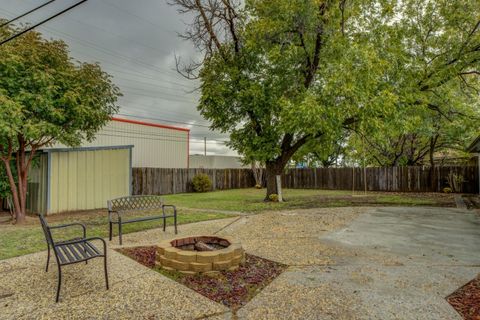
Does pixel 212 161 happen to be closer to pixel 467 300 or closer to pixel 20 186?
pixel 20 186

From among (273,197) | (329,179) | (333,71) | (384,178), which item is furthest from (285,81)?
(329,179)

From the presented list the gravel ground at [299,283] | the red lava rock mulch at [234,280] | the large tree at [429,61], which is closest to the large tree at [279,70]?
the large tree at [429,61]

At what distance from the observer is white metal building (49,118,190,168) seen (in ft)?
66.4

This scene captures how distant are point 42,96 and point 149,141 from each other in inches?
575

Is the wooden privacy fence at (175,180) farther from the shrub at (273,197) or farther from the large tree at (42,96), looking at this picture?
the large tree at (42,96)

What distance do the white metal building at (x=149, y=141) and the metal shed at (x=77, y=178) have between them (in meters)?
8.29

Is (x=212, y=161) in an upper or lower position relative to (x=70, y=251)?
upper

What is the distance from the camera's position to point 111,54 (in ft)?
63.3

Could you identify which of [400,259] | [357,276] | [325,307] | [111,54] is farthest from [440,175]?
→ [111,54]

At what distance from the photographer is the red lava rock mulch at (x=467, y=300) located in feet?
9.91

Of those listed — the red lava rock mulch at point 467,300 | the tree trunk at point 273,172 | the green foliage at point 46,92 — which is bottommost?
the red lava rock mulch at point 467,300

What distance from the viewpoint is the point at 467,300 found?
3328mm

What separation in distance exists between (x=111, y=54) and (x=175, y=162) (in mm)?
8663

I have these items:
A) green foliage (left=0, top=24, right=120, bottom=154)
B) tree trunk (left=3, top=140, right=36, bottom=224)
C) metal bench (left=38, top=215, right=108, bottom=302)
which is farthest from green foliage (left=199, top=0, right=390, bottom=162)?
metal bench (left=38, top=215, right=108, bottom=302)
